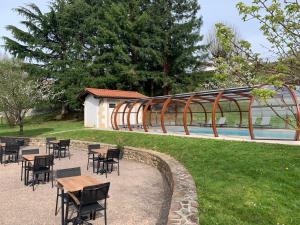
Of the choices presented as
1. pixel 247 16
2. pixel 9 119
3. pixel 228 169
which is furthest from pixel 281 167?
pixel 9 119

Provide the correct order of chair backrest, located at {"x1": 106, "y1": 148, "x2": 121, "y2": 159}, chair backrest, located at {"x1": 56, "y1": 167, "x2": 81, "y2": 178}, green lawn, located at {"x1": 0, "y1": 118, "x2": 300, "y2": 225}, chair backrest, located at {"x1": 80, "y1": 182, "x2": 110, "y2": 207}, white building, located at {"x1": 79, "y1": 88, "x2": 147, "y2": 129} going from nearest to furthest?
chair backrest, located at {"x1": 80, "y1": 182, "x2": 110, "y2": 207} < green lawn, located at {"x1": 0, "y1": 118, "x2": 300, "y2": 225} < chair backrest, located at {"x1": 56, "y1": 167, "x2": 81, "y2": 178} < chair backrest, located at {"x1": 106, "y1": 148, "x2": 121, "y2": 159} < white building, located at {"x1": 79, "y1": 88, "x2": 147, "y2": 129}

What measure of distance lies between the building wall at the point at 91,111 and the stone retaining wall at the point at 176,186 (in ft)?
38.4

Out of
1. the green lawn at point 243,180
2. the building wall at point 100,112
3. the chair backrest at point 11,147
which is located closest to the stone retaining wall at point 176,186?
the green lawn at point 243,180

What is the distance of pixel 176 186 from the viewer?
23.5ft

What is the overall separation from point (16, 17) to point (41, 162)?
33845 millimetres

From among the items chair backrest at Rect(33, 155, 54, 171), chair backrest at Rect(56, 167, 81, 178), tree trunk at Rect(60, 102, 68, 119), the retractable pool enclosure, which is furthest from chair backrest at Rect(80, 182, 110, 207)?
tree trunk at Rect(60, 102, 68, 119)

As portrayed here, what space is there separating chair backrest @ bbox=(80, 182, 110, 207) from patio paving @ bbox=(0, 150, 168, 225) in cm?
100

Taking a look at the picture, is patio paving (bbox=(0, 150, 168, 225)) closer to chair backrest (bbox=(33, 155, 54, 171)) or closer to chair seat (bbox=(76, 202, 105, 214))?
chair backrest (bbox=(33, 155, 54, 171))

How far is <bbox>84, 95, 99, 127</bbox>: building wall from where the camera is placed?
25516mm

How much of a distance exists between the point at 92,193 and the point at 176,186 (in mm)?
2402

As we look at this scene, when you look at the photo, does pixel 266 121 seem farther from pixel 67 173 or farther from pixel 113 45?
pixel 113 45

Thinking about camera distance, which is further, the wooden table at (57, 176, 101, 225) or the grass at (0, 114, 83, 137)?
the grass at (0, 114, 83, 137)

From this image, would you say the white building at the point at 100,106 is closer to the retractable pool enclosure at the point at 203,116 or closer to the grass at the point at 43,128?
the retractable pool enclosure at the point at 203,116

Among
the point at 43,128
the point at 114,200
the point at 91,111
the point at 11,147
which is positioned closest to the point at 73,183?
the point at 114,200
